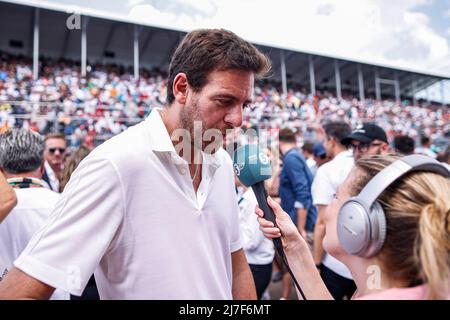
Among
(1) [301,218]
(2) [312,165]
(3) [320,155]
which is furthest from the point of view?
(2) [312,165]

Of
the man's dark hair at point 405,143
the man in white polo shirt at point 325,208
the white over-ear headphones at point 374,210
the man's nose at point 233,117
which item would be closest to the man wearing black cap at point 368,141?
the man in white polo shirt at point 325,208

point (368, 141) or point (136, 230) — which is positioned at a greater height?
point (368, 141)

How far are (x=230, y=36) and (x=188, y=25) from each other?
1.28 ft

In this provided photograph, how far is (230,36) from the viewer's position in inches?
50.7

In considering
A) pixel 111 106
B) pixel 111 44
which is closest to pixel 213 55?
pixel 111 106

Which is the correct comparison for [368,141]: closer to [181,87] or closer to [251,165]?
[251,165]

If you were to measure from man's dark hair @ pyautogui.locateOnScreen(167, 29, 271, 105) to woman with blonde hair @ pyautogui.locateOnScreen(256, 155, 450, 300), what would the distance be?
0.58 metres

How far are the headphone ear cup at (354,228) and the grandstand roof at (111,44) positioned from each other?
1172cm

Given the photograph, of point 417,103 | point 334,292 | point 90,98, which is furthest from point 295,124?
point 417,103

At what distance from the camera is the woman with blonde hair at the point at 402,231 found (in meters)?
0.80

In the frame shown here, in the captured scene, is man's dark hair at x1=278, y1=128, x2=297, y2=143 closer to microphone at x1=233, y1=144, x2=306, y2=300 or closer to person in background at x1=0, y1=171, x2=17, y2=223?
microphone at x1=233, y1=144, x2=306, y2=300

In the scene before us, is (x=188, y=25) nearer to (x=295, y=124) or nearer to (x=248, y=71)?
(x=248, y=71)

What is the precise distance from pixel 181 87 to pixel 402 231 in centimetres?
85

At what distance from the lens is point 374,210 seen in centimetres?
90
